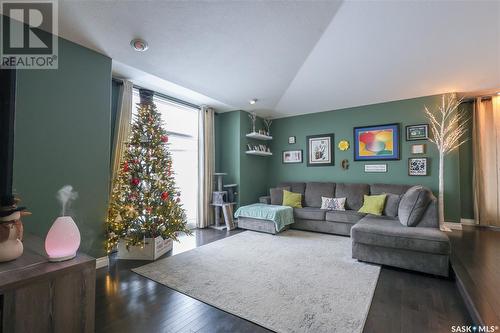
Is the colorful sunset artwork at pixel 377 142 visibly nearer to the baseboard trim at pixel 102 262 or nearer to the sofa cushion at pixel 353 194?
the sofa cushion at pixel 353 194

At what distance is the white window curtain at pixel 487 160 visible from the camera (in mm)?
4191

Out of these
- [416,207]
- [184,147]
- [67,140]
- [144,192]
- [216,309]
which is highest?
[184,147]

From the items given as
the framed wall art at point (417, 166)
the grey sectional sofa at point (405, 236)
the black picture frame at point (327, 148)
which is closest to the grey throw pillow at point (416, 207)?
the grey sectional sofa at point (405, 236)

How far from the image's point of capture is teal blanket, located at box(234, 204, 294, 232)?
4227mm

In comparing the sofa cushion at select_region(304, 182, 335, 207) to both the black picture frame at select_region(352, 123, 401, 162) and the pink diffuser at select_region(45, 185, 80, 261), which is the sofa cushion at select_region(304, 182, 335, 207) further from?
the pink diffuser at select_region(45, 185, 80, 261)

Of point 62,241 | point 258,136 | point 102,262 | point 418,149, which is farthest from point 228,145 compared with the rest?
point 62,241

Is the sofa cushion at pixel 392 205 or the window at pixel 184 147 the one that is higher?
the window at pixel 184 147

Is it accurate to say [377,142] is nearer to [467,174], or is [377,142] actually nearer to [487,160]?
[467,174]

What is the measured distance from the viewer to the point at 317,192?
4.99m

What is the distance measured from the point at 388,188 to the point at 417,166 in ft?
2.35

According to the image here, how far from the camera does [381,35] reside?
9.61ft

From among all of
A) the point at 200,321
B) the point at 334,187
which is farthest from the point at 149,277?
the point at 334,187

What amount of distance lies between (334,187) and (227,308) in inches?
145

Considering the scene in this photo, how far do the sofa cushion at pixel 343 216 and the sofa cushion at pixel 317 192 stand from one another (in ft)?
2.04
